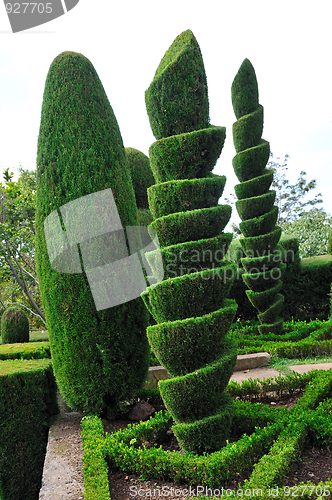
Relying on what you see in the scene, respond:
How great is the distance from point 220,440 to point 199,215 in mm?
2281

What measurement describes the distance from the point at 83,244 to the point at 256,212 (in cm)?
627

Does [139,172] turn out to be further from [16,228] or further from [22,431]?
[16,228]

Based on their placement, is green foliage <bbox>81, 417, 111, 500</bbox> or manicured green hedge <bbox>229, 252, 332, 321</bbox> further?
manicured green hedge <bbox>229, 252, 332, 321</bbox>

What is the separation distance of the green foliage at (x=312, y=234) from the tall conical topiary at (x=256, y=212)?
22.7ft

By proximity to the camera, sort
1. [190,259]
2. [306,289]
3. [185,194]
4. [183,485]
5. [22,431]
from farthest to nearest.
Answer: [306,289] < [22,431] < [185,194] < [190,259] < [183,485]

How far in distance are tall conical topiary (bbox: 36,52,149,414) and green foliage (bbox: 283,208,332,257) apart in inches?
504

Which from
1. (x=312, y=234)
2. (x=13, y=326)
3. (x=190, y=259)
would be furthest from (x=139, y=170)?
(x=312, y=234)

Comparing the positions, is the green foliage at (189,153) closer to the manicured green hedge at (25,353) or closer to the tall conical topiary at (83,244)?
the tall conical topiary at (83,244)

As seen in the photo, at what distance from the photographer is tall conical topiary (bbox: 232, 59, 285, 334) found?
9.59 meters

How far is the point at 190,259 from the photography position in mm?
3562

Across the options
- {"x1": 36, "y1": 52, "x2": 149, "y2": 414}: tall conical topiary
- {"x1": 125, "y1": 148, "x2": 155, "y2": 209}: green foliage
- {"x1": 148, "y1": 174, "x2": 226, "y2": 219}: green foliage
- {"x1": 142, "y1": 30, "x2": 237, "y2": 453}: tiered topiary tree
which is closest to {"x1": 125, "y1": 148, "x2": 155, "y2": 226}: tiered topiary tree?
{"x1": 125, "y1": 148, "x2": 155, "y2": 209}: green foliage

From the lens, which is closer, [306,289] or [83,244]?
[83,244]

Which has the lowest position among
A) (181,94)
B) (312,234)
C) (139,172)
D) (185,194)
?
(312,234)

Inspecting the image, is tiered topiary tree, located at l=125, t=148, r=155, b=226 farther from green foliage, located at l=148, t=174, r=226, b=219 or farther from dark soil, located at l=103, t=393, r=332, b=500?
dark soil, located at l=103, t=393, r=332, b=500
